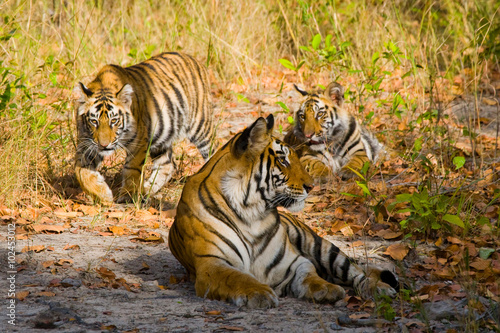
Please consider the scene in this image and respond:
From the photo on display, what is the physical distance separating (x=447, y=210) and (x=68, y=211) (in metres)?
3.05

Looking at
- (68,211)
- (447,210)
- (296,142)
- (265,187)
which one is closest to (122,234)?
(68,211)

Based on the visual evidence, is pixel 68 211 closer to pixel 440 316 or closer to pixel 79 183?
pixel 79 183

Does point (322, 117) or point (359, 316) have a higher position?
point (322, 117)

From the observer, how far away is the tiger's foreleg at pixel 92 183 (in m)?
5.58

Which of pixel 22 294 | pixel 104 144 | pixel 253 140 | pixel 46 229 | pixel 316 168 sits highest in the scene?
pixel 253 140

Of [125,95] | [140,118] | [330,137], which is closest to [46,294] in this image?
[125,95]

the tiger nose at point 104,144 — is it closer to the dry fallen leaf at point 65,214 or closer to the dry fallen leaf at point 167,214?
the dry fallen leaf at point 65,214

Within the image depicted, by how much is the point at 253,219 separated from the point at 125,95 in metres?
2.62

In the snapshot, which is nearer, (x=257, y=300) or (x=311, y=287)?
(x=257, y=300)

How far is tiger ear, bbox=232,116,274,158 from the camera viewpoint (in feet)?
11.6

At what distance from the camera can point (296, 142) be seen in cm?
707

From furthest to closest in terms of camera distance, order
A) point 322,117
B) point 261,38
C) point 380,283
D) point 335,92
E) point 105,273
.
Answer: point 261,38 → point 335,92 → point 322,117 → point 105,273 → point 380,283

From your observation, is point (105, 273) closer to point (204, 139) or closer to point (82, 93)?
point (82, 93)

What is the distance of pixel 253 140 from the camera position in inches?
141
